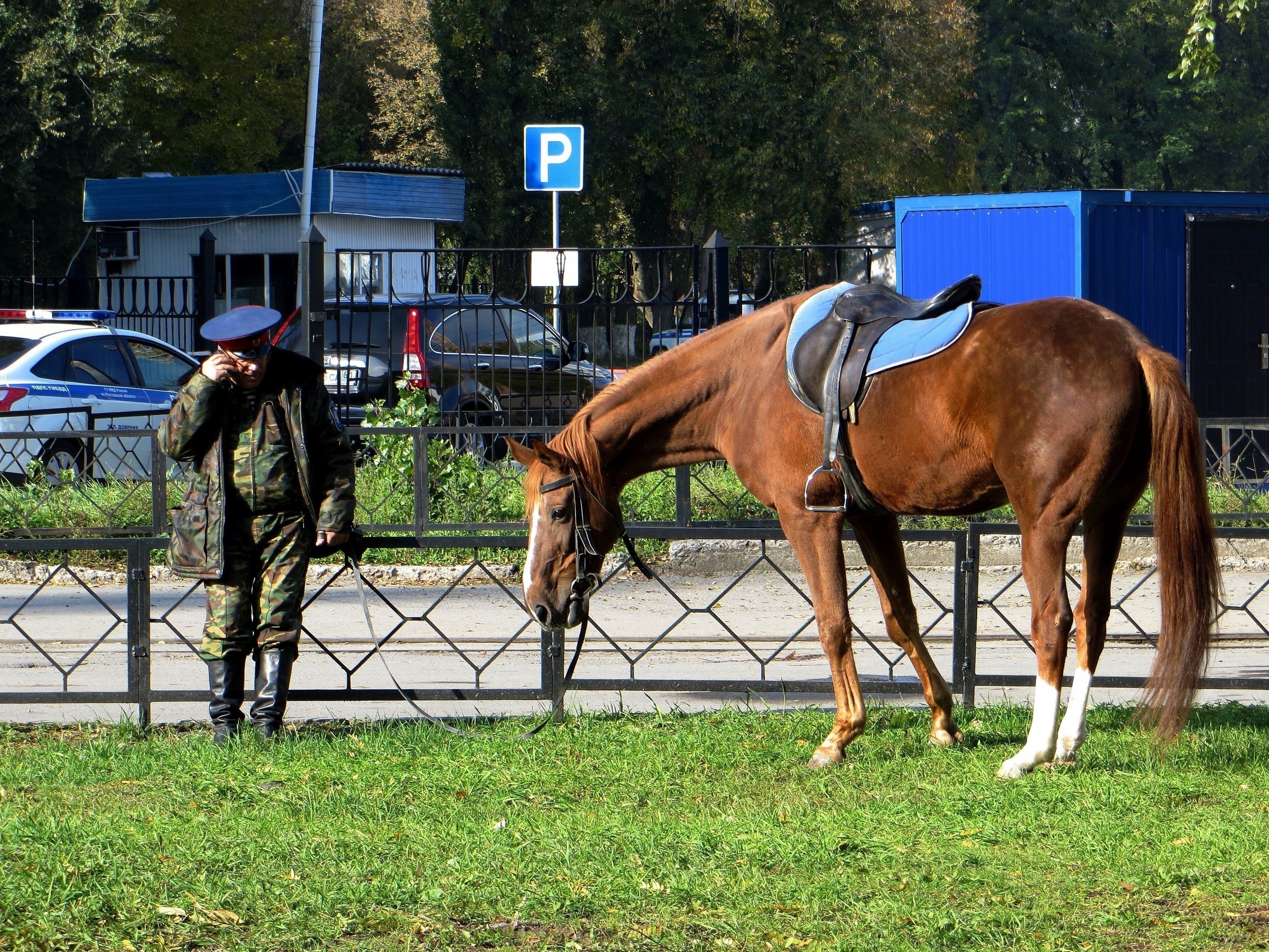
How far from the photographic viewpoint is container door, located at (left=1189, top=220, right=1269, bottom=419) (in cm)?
1451

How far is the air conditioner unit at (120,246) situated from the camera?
27.9 m

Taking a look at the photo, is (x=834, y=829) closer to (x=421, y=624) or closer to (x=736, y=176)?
(x=421, y=624)

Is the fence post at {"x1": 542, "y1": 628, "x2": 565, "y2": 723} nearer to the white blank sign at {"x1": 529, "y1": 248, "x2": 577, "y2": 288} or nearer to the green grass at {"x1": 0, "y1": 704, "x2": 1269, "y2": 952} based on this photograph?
the green grass at {"x1": 0, "y1": 704, "x2": 1269, "y2": 952}

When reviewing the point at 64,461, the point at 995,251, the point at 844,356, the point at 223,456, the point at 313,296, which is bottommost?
the point at 64,461

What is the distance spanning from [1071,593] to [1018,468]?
211 inches

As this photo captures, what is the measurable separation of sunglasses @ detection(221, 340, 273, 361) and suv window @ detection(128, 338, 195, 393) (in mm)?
9232

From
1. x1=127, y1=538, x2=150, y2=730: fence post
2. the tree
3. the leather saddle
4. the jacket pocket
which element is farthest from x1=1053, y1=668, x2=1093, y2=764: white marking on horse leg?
the tree

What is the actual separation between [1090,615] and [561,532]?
1.99 metres

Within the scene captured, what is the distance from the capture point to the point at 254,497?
595cm

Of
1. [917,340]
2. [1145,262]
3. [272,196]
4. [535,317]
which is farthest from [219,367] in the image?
[272,196]

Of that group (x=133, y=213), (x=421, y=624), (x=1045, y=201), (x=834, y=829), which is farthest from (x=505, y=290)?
(x=834, y=829)

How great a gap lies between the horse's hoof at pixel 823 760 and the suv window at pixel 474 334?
27.1 feet

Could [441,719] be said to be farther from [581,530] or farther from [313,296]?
[313,296]

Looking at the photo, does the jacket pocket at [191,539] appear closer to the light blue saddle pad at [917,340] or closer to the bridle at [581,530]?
the bridle at [581,530]
